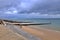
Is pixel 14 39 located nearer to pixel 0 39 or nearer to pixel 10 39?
pixel 10 39

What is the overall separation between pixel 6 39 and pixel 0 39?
0.41 metres

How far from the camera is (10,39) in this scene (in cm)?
1068

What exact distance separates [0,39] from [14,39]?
97 cm

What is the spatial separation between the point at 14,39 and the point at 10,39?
0.28 m

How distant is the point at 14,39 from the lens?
10.7m

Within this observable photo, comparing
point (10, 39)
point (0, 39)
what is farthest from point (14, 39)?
point (0, 39)

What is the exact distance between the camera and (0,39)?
10.4m

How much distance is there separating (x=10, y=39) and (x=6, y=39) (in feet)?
0.93

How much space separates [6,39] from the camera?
34.7 ft
